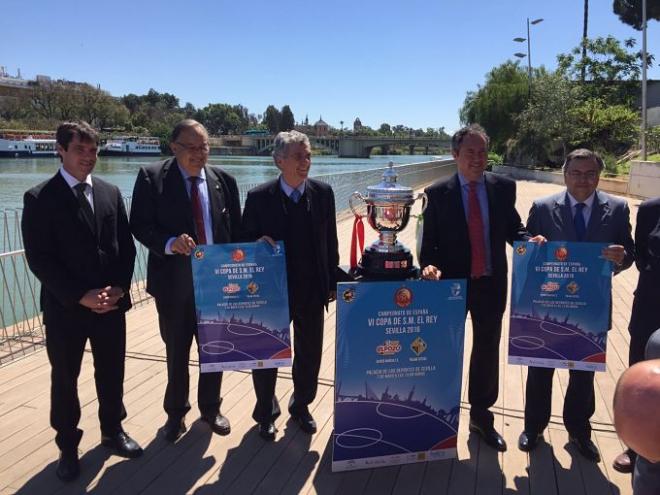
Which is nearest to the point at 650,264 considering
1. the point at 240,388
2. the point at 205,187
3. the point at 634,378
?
the point at 634,378

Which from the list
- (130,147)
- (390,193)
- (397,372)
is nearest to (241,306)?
(397,372)

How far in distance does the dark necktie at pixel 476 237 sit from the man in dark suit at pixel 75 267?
6.33 feet

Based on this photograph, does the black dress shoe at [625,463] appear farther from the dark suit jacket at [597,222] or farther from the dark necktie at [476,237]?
the dark necktie at [476,237]

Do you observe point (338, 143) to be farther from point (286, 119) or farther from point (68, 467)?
point (68, 467)

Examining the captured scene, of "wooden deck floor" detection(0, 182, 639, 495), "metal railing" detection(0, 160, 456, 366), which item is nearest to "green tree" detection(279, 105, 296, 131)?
"metal railing" detection(0, 160, 456, 366)

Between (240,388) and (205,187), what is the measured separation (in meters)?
1.58

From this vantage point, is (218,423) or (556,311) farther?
(218,423)

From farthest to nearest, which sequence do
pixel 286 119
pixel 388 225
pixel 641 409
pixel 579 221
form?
1. pixel 286 119
2. pixel 579 221
3. pixel 388 225
4. pixel 641 409

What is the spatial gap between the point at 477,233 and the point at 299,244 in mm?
1018

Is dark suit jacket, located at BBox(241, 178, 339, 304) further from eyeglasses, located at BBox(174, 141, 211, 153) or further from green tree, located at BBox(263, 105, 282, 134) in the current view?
green tree, located at BBox(263, 105, 282, 134)

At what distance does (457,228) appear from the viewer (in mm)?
2803

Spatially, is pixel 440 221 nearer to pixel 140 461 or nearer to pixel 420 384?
pixel 420 384

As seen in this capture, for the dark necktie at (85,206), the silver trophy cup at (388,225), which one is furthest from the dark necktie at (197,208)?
the silver trophy cup at (388,225)

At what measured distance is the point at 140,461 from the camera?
2.79m
